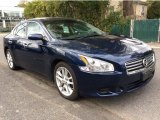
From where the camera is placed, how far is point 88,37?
467cm

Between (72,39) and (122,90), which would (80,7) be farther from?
(122,90)

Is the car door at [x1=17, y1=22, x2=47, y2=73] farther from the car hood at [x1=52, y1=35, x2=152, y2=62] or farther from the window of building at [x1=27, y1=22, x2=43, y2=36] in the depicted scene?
the car hood at [x1=52, y1=35, x2=152, y2=62]

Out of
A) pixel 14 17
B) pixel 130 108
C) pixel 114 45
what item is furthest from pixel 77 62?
pixel 14 17

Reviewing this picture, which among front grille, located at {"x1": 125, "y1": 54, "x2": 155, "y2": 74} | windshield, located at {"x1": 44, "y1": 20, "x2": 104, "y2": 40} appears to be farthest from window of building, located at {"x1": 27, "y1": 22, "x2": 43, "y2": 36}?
front grille, located at {"x1": 125, "y1": 54, "x2": 155, "y2": 74}

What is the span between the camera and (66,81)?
13.6ft

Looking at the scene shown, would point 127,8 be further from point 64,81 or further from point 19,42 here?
point 64,81

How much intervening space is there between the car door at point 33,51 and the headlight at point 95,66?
120 centimetres

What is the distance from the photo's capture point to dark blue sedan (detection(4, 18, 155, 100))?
141 inches

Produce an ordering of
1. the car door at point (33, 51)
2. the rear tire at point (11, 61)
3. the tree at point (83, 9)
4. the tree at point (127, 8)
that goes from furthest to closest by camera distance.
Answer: the tree at point (127, 8)
the tree at point (83, 9)
the rear tire at point (11, 61)
the car door at point (33, 51)

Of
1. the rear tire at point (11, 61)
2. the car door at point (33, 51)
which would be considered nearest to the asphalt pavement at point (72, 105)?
the car door at point (33, 51)

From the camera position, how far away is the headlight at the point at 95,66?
11.6ft

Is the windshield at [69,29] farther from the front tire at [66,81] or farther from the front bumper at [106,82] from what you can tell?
the front bumper at [106,82]

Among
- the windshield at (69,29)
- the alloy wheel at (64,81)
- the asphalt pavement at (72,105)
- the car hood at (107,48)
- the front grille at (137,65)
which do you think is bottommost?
the asphalt pavement at (72,105)

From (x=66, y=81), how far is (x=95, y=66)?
0.83 m
